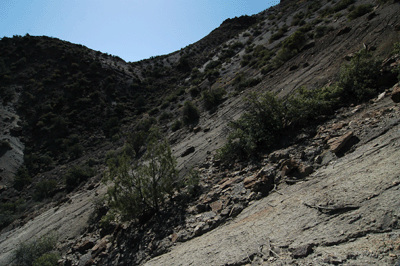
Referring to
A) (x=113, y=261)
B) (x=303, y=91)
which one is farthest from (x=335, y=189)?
(x=113, y=261)

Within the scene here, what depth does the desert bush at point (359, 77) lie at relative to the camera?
6.89 m

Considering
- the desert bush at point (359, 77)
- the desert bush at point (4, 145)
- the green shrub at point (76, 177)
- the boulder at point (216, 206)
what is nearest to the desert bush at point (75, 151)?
the desert bush at point (4, 145)

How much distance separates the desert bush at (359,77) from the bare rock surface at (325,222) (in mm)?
2824

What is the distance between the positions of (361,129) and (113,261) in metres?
7.53

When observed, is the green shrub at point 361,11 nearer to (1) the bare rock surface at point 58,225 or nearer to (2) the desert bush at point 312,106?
(2) the desert bush at point 312,106

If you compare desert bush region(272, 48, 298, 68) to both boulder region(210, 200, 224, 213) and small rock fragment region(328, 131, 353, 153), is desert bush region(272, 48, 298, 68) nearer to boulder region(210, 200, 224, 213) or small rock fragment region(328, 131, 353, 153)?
small rock fragment region(328, 131, 353, 153)

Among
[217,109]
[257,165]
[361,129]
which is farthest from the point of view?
[217,109]

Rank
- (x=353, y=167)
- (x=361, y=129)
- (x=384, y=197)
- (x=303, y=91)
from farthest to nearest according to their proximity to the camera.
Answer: (x=303, y=91)
(x=361, y=129)
(x=353, y=167)
(x=384, y=197)

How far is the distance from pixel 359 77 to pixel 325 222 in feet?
20.1

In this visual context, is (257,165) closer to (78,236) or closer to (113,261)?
(113,261)

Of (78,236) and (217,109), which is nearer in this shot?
(78,236)

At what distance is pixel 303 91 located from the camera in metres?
8.09

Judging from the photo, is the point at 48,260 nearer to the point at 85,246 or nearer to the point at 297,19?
the point at 85,246

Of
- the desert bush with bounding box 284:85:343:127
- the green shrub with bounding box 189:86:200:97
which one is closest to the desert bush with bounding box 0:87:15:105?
the green shrub with bounding box 189:86:200:97
